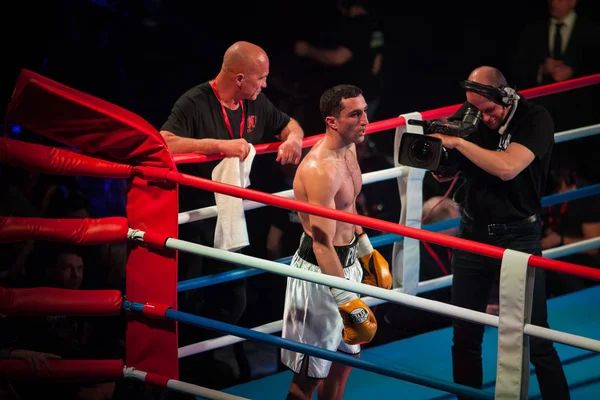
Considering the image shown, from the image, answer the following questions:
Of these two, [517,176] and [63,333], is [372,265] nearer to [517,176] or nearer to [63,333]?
[517,176]

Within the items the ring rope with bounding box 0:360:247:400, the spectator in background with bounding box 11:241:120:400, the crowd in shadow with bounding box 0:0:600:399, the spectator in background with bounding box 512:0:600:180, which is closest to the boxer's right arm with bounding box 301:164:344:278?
the ring rope with bounding box 0:360:247:400

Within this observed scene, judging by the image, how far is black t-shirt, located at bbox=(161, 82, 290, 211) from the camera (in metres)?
2.88

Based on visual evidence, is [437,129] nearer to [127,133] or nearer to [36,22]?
[127,133]

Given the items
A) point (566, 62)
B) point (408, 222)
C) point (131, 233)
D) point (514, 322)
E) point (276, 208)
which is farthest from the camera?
point (566, 62)

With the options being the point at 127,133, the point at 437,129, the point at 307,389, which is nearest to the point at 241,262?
the point at 127,133

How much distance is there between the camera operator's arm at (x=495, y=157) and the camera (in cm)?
249

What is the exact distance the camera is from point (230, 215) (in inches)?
103

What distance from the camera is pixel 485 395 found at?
1923mm

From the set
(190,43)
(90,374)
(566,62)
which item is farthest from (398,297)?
(566,62)

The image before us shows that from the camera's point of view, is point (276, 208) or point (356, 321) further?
point (276, 208)

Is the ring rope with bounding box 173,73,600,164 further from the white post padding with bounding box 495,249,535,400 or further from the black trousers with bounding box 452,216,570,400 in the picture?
the white post padding with bounding box 495,249,535,400

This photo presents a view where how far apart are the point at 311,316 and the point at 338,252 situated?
0.23m

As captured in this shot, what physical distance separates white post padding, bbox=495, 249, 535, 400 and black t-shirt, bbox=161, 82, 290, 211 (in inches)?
55.9

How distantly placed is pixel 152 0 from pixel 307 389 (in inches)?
83.0
